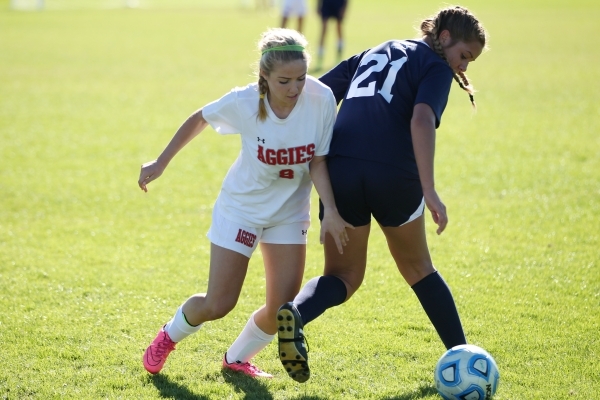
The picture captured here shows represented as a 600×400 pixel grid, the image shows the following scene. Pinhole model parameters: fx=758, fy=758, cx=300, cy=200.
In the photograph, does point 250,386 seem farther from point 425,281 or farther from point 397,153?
point 397,153

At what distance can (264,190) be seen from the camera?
3.93 metres

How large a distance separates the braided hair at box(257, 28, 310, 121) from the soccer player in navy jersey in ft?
1.37

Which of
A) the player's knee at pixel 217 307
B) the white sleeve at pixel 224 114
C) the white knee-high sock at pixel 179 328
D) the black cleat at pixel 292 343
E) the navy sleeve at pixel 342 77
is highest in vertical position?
the navy sleeve at pixel 342 77

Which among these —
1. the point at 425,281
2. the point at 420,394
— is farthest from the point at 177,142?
the point at 420,394

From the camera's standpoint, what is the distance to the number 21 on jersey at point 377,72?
383 centimetres

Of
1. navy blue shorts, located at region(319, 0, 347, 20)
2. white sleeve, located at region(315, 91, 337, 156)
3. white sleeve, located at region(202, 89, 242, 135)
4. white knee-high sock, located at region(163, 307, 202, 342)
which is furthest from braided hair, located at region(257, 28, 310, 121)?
navy blue shorts, located at region(319, 0, 347, 20)

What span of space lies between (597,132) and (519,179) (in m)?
2.78

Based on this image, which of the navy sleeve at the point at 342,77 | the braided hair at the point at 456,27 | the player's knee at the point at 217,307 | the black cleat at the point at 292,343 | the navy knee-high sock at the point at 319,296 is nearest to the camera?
the black cleat at the point at 292,343

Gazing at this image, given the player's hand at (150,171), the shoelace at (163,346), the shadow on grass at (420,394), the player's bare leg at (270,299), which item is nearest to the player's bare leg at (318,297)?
the player's bare leg at (270,299)

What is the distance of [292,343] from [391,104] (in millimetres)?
1293

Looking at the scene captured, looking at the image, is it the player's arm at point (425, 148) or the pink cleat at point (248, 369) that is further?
the pink cleat at point (248, 369)

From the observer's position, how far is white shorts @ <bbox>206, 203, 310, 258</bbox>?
391 cm

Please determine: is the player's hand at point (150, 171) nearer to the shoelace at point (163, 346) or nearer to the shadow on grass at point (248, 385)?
the shoelace at point (163, 346)

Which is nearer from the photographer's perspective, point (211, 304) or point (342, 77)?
point (211, 304)
